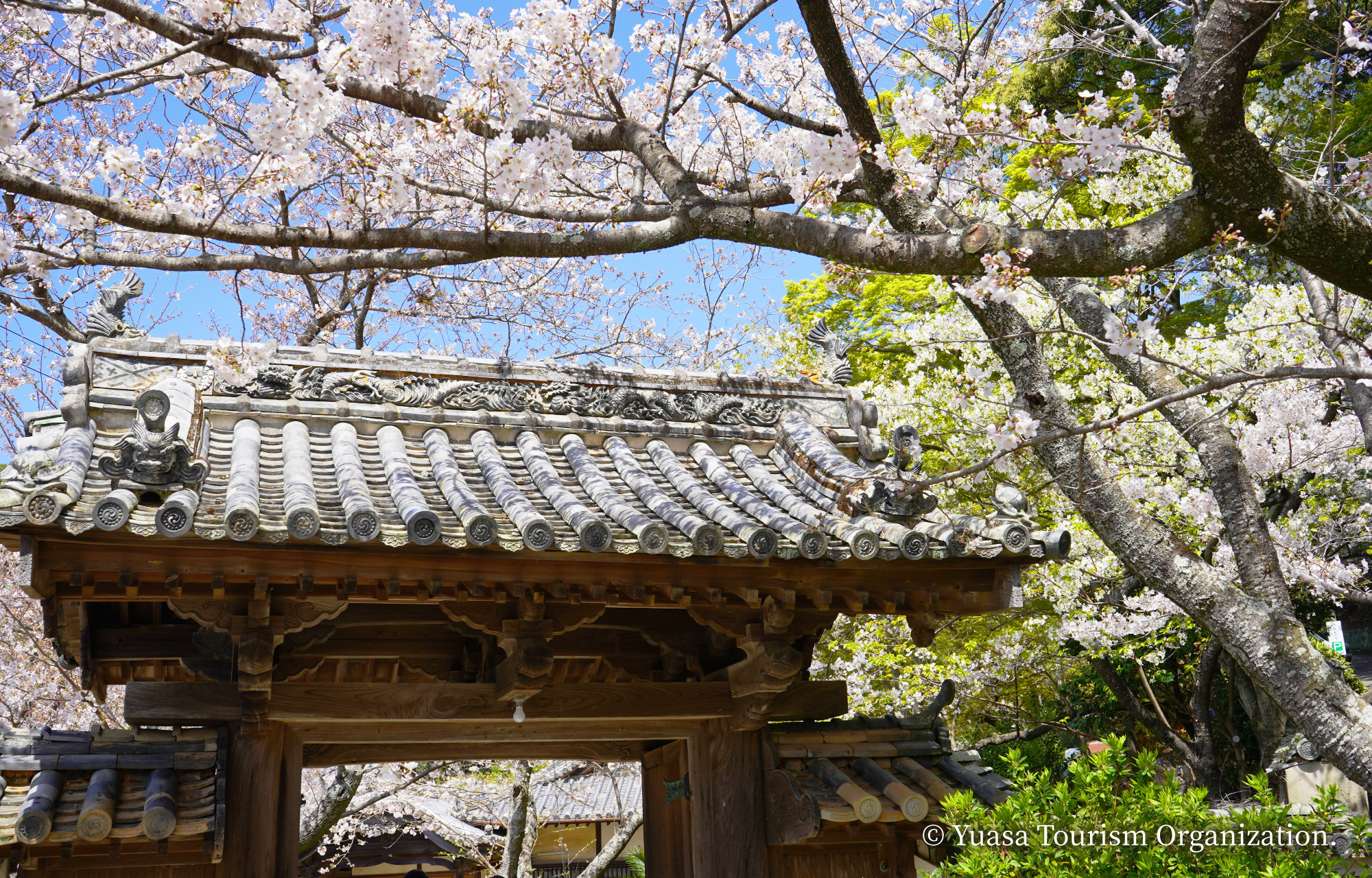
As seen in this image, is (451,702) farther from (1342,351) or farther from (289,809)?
(1342,351)

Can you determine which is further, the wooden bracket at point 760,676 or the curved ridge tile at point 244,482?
the wooden bracket at point 760,676

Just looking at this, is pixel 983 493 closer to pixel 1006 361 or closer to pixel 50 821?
pixel 1006 361

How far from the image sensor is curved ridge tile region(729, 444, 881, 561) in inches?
157

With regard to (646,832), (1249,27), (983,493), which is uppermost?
(983,493)

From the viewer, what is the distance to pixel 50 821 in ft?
12.2

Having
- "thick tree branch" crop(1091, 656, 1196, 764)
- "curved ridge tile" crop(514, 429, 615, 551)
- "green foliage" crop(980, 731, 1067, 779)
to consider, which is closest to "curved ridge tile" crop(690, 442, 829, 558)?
"curved ridge tile" crop(514, 429, 615, 551)

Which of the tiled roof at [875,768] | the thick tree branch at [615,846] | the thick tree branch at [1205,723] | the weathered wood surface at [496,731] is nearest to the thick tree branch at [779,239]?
the weathered wood surface at [496,731]

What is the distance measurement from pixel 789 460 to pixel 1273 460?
22.4 feet

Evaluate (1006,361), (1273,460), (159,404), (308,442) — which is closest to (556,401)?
(308,442)

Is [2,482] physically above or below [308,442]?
below

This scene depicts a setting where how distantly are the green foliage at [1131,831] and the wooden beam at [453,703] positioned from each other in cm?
139

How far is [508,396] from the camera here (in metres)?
5.00

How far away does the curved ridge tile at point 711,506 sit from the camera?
12.6 feet
